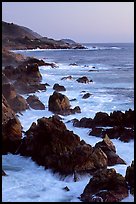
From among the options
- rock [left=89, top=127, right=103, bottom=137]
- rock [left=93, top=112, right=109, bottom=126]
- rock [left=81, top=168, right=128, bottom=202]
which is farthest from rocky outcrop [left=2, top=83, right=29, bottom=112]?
rock [left=81, top=168, right=128, bottom=202]

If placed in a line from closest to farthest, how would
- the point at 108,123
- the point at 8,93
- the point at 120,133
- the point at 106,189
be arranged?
the point at 106,189, the point at 120,133, the point at 108,123, the point at 8,93

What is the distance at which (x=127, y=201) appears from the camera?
1022 centimetres

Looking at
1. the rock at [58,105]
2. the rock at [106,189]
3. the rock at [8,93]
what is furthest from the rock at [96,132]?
the rock at [8,93]

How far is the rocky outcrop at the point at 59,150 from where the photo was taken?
12328mm

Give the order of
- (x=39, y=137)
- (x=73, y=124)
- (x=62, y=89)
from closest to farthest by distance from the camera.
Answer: (x=39, y=137)
(x=73, y=124)
(x=62, y=89)

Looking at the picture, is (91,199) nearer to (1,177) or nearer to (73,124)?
(1,177)

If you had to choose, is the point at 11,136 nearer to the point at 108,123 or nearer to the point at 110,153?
the point at 110,153

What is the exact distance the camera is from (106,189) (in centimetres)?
1052

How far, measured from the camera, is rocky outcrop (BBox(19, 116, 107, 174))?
12.3 meters

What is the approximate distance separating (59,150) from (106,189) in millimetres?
3014

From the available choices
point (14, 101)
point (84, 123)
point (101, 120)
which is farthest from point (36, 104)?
point (101, 120)

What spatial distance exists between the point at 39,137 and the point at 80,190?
3.54 meters

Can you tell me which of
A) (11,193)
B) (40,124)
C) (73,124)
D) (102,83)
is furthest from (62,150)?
(102,83)

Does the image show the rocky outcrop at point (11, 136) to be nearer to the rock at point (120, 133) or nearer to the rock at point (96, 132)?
Result: the rock at point (96, 132)
